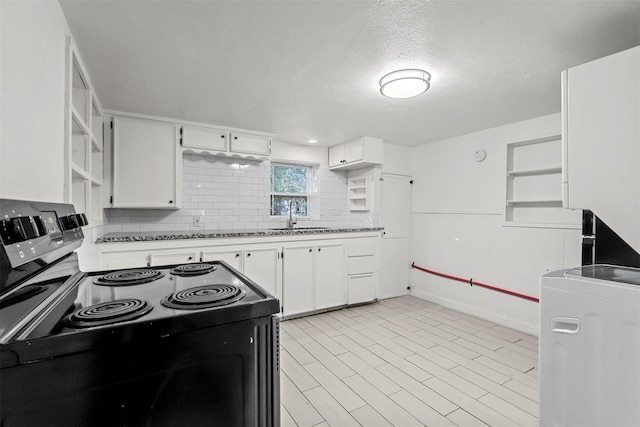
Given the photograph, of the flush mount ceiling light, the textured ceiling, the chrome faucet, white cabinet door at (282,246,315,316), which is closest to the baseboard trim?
white cabinet door at (282,246,315,316)

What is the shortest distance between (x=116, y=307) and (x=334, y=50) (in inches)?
70.4

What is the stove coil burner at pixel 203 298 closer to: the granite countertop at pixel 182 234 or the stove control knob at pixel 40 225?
the stove control knob at pixel 40 225

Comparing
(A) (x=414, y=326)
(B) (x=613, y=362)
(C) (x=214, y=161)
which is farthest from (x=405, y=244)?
(B) (x=613, y=362)

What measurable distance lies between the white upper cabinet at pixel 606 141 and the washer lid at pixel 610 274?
0.14 metres

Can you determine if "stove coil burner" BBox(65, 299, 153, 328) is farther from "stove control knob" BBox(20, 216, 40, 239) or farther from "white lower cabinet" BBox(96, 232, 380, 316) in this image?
"white lower cabinet" BBox(96, 232, 380, 316)

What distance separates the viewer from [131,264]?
2564 millimetres

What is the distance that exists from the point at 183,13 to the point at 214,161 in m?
2.24

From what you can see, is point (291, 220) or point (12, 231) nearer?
point (12, 231)

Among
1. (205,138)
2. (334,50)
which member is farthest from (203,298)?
(205,138)

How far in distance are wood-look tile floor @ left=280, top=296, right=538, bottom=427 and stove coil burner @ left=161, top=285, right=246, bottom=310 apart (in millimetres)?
1184

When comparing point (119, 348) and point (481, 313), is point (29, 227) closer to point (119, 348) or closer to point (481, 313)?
point (119, 348)

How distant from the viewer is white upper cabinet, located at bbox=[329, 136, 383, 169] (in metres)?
4.00

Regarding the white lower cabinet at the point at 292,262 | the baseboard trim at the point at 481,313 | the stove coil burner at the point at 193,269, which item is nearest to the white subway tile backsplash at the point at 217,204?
the white lower cabinet at the point at 292,262

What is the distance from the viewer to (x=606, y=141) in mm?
1474
